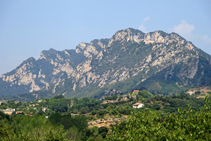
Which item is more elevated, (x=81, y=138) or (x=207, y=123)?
(x=207, y=123)

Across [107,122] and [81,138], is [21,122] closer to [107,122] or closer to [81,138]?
[81,138]

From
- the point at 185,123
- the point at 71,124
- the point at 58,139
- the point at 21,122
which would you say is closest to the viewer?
the point at 185,123

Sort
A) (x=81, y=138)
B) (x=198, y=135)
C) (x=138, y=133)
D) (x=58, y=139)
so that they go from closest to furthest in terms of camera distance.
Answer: (x=198, y=135) → (x=138, y=133) → (x=58, y=139) → (x=81, y=138)

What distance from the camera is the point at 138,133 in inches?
2948

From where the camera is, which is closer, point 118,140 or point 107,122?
point 118,140

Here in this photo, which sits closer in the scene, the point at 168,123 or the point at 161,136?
the point at 161,136

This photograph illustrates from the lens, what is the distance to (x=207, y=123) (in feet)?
215

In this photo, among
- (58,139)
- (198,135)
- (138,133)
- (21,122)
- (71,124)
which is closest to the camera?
(198,135)

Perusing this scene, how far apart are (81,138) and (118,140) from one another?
229ft

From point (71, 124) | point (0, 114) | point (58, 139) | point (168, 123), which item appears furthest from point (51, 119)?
point (168, 123)

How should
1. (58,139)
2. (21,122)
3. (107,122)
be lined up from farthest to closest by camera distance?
(107,122) < (21,122) < (58,139)

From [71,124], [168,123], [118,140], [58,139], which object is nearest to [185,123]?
[168,123]

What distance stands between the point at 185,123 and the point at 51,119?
111267mm

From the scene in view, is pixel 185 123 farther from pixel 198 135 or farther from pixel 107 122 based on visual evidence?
pixel 107 122
